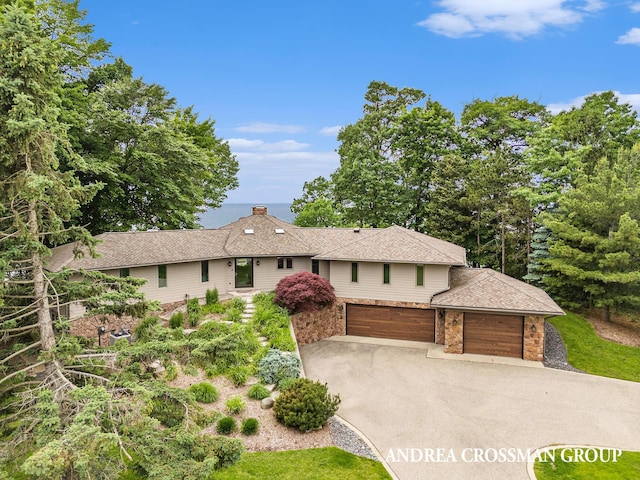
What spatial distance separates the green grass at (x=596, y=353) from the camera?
659 inches

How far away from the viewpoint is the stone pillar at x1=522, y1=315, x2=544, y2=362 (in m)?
17.2

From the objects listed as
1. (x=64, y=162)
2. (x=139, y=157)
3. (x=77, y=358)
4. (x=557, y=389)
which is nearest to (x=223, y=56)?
(x=139, y=157)

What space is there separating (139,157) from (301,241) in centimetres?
1062

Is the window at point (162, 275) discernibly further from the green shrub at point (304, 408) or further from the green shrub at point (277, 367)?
the green shrub at point (304, 408)

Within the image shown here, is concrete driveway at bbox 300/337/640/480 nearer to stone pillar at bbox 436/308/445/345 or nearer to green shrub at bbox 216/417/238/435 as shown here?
stone pillar at bbox 436/308/445/345

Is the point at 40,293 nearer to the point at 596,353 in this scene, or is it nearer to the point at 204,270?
the point at 204,270

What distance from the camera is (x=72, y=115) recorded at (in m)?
19.9

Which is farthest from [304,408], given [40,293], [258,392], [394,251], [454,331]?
[394,251]

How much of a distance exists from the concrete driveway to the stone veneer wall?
1365 mm

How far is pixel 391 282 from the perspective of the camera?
20109 mm

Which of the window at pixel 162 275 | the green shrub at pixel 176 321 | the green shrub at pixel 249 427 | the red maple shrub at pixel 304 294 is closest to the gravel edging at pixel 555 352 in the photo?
the red maple shrub at pixel 304 294

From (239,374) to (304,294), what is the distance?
6.25m

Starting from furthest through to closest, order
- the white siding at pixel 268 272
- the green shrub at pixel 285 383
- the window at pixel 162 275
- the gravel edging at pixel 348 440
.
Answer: the white siding at pixel 268 272
the window at pixel 162 275
the green shrub at pixel 285 383
the gravel edging at pixel 348 440

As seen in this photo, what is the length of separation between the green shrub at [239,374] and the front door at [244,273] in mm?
8478
